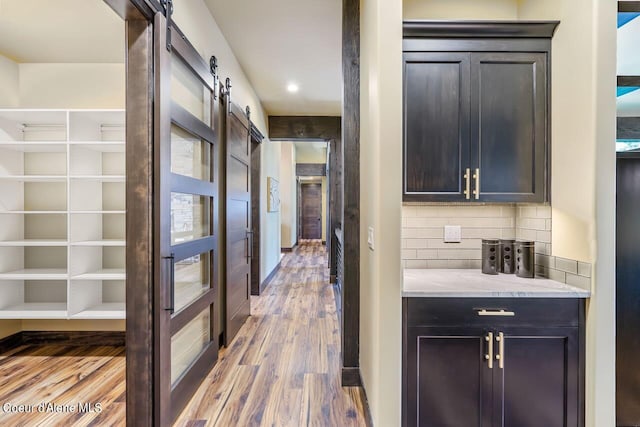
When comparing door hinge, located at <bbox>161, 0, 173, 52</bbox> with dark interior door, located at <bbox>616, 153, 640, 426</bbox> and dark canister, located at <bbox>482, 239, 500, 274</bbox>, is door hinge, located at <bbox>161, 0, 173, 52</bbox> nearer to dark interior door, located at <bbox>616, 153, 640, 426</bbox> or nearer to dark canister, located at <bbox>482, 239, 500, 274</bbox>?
dark canister, located at <bbox>482, 239, 500, 274</bbox>

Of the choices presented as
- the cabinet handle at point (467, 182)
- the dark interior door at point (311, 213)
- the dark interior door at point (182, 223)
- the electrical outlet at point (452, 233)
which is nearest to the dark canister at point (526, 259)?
the electrical outlet at point (452, 233)

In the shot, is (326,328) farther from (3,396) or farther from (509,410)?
(3,396)

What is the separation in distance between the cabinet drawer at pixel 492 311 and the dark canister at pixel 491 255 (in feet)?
1.17

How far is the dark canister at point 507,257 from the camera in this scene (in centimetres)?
188

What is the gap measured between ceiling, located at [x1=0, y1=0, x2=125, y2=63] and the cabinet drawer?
288 cm

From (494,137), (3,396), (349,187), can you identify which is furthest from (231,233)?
(494,137)

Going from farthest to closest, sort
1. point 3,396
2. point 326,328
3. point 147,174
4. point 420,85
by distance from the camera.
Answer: point 326,328 < point 3,396 < point 420,85 < point 147,174

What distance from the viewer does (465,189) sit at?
→ 69.8 inches

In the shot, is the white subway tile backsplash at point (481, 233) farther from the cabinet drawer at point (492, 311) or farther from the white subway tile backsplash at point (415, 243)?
the cabinet drawer at point (492, 311)

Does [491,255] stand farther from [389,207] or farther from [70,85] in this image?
[70,85]

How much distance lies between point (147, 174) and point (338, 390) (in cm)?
192

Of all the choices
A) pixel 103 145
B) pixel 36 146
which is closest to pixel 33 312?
pixel 36 146

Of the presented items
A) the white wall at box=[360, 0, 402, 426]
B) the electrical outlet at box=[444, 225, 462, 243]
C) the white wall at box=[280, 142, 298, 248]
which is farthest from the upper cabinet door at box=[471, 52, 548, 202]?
the white wall at box=[280, 142, 298, 248]

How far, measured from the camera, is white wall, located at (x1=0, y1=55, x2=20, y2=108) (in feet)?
9.46
